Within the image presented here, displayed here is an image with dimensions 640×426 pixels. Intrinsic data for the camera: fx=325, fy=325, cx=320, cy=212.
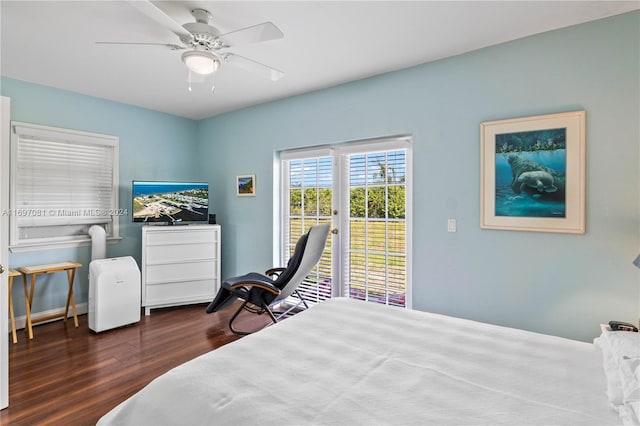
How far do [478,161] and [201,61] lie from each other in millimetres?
2290

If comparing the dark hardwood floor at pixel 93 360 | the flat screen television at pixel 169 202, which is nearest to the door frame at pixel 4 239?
the dark hardwood floor at pixel 93 360

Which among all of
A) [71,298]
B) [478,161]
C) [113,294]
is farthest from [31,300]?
[478,161]

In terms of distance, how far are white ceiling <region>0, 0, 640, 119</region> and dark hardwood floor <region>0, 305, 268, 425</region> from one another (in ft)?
8.43

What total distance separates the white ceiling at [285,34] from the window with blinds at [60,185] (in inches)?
24.4

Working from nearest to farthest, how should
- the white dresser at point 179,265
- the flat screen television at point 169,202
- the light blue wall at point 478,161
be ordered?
the light blue wall at point 478,161 → the white dresser at point 179,265 → the flat screen television at point 169,202

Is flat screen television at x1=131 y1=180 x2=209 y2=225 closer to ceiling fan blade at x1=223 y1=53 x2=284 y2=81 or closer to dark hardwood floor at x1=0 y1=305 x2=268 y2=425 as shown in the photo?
dark hardwood floor at x1=0 y1=305 x2=268 y2=425

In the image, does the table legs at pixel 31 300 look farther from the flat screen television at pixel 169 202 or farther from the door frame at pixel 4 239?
the door frame at pixel 4 239

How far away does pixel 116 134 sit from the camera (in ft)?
13.5

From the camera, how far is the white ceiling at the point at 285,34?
2.12 meters

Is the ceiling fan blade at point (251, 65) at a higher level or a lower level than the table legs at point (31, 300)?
higher

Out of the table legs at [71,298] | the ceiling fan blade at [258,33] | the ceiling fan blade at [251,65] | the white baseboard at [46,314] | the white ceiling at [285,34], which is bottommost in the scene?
the white baseboard at [46,314]

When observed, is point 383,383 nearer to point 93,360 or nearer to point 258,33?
point 258,33

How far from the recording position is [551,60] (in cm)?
241

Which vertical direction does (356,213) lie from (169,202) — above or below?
below
